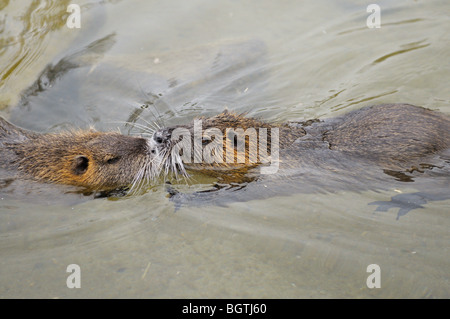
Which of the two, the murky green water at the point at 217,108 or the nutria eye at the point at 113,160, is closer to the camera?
the murky green water at the point at 217,108

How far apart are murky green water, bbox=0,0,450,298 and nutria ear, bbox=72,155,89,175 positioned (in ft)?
0.97

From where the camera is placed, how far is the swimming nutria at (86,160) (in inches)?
169

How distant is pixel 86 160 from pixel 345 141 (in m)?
2.41

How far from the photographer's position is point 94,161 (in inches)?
169

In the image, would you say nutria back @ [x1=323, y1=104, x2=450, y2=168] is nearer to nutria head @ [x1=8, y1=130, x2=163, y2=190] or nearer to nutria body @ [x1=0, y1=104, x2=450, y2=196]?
nutria body @ [x1=0, y1=104, x2=450, y2=196]

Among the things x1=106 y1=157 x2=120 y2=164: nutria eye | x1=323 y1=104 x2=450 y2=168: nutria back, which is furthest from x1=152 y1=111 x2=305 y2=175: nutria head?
x1=323 y1=104 x2=450 y2=168: nutria back

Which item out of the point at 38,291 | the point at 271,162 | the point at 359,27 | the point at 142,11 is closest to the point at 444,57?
the point at 359,27

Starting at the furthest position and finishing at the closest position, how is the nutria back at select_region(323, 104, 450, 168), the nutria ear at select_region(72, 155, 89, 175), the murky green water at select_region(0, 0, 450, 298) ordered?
the nutria ear at select_region(72, 155, 89, 175)
the nutria back at select_region(323, 104, 450, 168)
the murky green water at select_region(0, 0, 450, 298)

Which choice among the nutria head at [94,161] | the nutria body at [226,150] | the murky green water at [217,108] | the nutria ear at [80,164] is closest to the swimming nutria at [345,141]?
the nutria body at [226,150]

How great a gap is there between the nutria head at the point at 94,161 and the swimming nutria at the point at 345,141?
20 cm

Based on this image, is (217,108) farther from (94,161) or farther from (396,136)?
(396,136)

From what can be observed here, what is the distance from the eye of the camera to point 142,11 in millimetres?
7016

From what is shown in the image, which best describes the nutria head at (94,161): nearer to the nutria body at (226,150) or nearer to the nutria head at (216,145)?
the nutria body at (226,150)

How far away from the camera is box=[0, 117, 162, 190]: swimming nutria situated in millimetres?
4289
